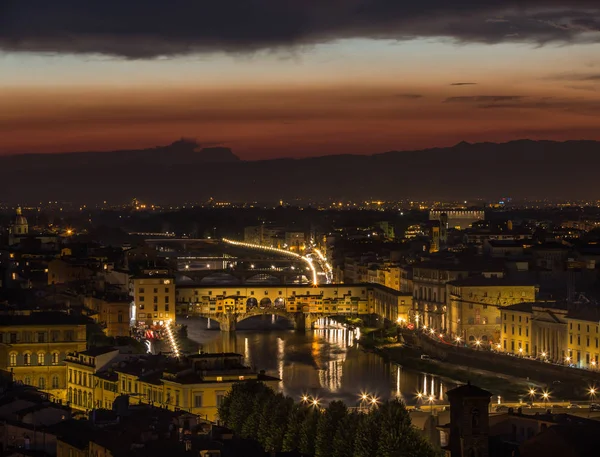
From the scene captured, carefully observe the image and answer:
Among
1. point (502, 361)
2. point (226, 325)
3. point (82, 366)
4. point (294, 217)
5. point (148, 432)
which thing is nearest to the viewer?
point (148, 432)

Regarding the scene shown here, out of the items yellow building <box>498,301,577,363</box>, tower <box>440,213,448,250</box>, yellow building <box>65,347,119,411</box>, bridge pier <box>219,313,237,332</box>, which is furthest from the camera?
tower <box>440,213,448,250</box>

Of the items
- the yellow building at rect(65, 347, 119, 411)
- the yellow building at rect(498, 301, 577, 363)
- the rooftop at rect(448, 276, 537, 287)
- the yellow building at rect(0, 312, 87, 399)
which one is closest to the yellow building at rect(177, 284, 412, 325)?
the rooftop at rect(448, 276, 537, 287)

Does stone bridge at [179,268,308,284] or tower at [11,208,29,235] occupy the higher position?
tower at [11,208,29,235]

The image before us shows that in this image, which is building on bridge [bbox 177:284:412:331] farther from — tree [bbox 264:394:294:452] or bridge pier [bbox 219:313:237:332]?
tree [bbox 264:394:294:452]

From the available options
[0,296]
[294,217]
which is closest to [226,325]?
[0,296]

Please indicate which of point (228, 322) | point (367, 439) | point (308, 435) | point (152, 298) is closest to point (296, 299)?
point (228, 322)

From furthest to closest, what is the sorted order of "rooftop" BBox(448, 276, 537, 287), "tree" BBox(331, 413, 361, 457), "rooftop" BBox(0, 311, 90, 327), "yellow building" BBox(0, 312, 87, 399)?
"rooftop" BBox(448, 276, 537, 287) → "rooftop" BBox(0, 311, 90, 327) → "yellow building" BBox(0, 312, 87, 399) → "tree" BBox(331, 413, 361, 457)

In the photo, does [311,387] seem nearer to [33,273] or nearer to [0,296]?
[0,296]
